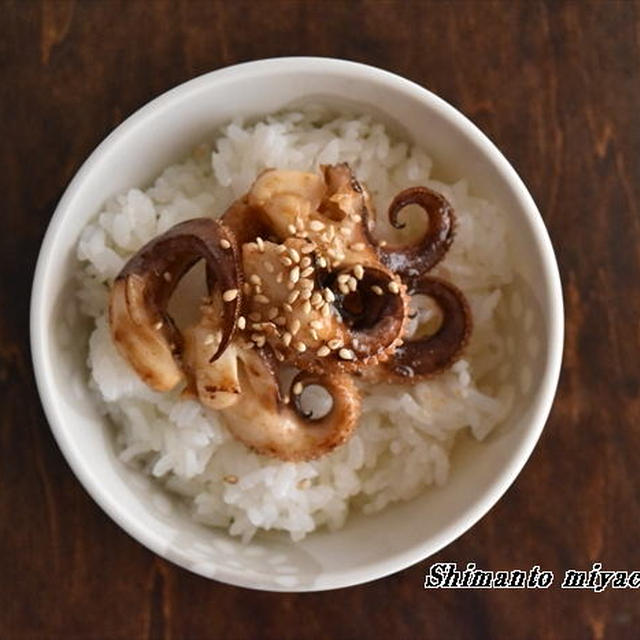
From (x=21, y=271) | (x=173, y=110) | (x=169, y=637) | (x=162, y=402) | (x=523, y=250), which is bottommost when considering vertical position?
(x=169, y=637)

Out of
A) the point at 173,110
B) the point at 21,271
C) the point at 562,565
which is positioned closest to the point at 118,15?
the point at 173,110

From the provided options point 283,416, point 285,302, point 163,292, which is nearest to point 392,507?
point 283,416

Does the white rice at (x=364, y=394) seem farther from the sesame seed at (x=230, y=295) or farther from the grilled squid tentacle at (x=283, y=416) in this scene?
the sesame seed at (x=230, y=295)

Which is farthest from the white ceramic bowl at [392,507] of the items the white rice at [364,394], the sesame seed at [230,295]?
the sesame seed at [230,295]

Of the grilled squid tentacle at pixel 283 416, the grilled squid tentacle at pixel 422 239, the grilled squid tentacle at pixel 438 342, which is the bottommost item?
the grilled squid tentacle at pixel 283 416

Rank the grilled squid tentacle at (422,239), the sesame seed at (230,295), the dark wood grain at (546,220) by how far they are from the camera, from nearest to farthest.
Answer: the sesame seed at (230,295), the grilled squid tentacle at (422,239), the dark wood grain at (546,220)

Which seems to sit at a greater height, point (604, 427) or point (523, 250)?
point (523, 250)

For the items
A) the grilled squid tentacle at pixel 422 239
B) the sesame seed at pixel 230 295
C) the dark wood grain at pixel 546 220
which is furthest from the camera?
the dark wood grain at pixel 546 220

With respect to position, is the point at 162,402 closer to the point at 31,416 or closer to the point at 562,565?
the point at 31,416

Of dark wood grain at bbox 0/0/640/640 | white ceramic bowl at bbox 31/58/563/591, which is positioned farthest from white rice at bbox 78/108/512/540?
dark wood grain at bbox 0/0/640/640
